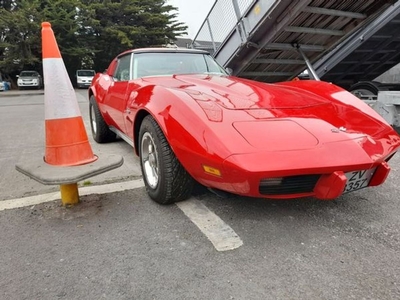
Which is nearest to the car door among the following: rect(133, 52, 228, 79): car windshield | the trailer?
rect(133, 52, 228, 79): car windshield

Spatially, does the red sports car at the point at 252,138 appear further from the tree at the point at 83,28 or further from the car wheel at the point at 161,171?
the tree at the point at 83,28

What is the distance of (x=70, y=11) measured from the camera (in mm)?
27156

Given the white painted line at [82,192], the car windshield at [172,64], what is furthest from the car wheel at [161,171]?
the car windshield at [172,64]

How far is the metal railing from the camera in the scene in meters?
5.29

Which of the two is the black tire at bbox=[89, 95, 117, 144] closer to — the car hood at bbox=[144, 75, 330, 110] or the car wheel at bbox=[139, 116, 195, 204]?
the car hood at bbox=[144, 75, 330, 110]

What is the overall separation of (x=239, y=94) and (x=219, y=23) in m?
3.83

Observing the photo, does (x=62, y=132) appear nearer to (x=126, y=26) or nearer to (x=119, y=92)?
(x=119, y=92)

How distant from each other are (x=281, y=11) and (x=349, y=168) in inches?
137

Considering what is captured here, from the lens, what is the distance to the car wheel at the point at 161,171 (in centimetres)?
242

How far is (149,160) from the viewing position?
278 centimetres

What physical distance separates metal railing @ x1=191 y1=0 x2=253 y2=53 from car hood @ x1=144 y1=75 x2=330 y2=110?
2.50m

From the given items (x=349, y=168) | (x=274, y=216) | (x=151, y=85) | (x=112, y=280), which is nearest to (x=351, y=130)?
(x=349, y=168)

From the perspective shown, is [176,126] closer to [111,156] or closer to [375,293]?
[111,156]

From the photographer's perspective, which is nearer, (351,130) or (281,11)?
(351,130)
